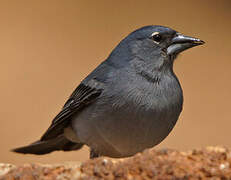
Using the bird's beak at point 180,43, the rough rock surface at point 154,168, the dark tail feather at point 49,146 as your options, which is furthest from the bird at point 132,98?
the rough rock surface at point 154,168

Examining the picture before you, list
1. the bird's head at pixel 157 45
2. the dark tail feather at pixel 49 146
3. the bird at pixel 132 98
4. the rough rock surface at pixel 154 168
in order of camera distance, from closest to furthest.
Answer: the rough rock surface at pixel 154 168
the bird at pixel 132 98
the bird's head at pixel 157 45
the dark tail feather at pixel 49 146

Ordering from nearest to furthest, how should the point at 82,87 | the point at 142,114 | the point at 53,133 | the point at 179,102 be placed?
the point at 142,114, the point at 179,102, the point at 82,87, the point at 53,133

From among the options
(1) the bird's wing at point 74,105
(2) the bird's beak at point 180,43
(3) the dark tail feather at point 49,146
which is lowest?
(3) the dark tail feather at point 49,146

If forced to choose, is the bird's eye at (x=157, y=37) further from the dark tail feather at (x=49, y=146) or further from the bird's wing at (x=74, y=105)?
the dark tail feather at (x=49, y=146)

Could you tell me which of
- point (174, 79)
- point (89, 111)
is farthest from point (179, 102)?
point (89, 111)

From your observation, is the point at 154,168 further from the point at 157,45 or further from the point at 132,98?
the point at 157,45

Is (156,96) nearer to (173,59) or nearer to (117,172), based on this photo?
(173,59)

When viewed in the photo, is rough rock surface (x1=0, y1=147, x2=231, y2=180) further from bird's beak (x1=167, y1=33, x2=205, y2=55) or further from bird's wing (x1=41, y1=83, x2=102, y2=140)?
bird's beak (x1=167, y1=33, x2=205, y2=55)
